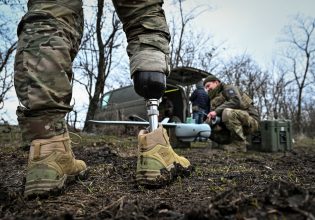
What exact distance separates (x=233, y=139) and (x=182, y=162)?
16.3ft

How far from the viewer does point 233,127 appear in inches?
258

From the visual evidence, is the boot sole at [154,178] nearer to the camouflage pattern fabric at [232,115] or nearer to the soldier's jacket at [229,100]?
the camouflage pattern fabric at [232,115]

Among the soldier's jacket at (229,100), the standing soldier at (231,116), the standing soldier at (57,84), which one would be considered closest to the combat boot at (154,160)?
the standing soldier at (57,84)

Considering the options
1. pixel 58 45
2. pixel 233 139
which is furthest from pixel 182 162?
pixel 233 139

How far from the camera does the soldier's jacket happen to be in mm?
6777

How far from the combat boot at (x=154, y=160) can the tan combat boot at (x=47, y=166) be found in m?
0.34

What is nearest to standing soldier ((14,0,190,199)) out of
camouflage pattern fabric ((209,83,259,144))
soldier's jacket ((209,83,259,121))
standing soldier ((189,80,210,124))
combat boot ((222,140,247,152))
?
combat boot ((222,140,247,152))

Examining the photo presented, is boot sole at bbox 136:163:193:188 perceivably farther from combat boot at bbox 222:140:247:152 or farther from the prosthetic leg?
combat boot at bbox 222:140:247:152

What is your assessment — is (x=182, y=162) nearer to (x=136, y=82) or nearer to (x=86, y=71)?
(x=136, y=82)

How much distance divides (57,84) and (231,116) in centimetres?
538

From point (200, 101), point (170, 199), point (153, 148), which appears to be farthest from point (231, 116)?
point (170, 199)

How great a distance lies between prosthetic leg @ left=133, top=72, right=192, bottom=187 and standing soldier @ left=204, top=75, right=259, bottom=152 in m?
4.83

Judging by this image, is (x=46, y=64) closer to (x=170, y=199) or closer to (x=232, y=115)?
(x=170, y=199)

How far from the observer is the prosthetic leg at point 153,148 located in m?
1.66
